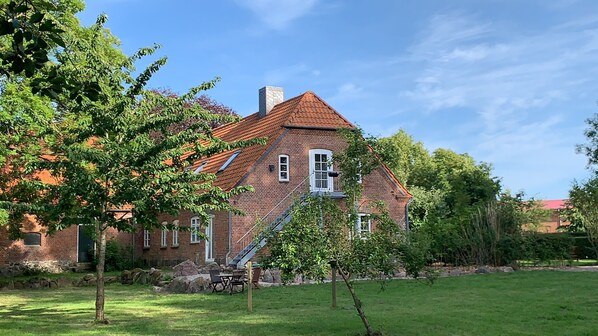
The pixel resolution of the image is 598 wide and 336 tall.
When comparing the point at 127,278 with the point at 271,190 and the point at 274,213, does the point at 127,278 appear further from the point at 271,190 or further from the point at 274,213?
the point at 271,190

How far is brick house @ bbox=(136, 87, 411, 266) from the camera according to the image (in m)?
26.8

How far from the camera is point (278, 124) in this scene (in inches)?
1138

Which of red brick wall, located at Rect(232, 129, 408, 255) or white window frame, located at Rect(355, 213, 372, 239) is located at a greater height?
red brick wall, located at Rect(232, 129, 408, 255)

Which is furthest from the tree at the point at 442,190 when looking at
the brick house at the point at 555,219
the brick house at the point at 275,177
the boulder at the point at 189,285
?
the boulder at the point at 189,285

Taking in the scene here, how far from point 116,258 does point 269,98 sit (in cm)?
1246

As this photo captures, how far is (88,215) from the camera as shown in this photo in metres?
12.5

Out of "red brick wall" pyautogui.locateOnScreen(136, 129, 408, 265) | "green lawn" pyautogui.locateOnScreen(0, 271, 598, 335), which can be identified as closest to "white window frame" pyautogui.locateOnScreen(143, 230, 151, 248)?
"red brick wall" pyautogui.locateOnScreen(136, 129, 408, 265)

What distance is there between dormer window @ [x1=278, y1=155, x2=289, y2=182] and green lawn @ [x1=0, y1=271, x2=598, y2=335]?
29.2ft

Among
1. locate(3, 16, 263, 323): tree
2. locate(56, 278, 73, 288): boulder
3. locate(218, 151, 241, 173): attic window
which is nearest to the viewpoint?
locate(3, 16, 263, 323): tree

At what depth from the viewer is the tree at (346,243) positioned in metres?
9.79

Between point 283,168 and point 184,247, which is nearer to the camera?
point 283,168

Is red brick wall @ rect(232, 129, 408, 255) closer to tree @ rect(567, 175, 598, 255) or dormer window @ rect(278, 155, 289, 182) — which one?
dormer window @ rect(278, 155, 289, 182)

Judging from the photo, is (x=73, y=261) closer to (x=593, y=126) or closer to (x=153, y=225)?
(x=153, y=225)

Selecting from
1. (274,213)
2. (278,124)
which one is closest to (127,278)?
(274,213)
